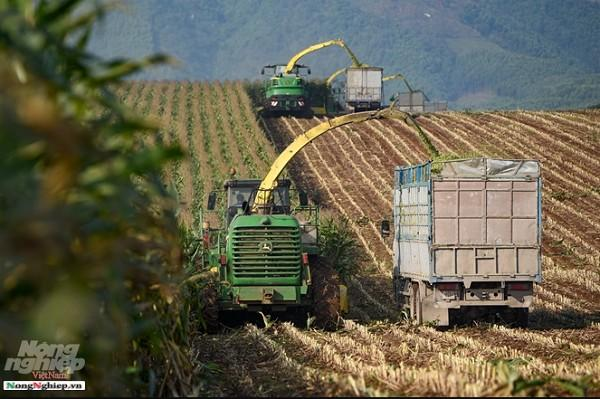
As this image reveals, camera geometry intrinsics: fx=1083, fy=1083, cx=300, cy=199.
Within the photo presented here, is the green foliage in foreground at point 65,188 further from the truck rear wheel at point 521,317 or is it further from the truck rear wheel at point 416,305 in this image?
the truck rear wheel at point 521,317

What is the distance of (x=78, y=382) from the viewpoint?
7.51 meters

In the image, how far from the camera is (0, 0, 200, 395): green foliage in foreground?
4848mm

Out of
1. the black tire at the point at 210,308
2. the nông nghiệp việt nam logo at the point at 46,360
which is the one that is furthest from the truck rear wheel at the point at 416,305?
the nông nghiệp việt nam logo at the point at 46,360

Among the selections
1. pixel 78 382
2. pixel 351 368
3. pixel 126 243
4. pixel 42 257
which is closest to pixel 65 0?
pixel 126 243

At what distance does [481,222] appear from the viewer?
17.5 metres

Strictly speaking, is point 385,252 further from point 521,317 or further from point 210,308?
point 210,308

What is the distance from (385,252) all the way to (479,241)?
40.2ft

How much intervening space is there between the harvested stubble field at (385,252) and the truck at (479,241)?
1.83 feet

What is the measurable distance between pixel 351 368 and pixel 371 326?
19.1ft

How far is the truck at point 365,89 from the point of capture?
57938mm

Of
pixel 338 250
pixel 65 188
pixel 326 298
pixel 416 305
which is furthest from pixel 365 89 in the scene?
pixel 65 188

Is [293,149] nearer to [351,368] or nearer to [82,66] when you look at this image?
[351,368]

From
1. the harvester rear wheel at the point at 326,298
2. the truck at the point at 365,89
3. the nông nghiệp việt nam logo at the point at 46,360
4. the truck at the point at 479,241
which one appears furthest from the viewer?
the truck at the point at 365,89

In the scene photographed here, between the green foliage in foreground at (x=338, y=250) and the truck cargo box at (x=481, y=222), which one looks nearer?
the truck cargo box at (x=481, y=222)
